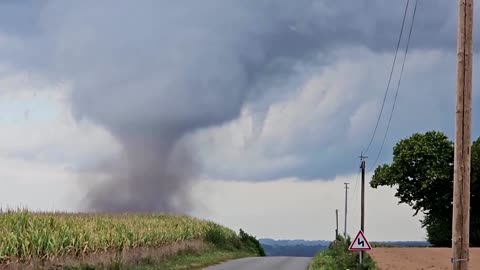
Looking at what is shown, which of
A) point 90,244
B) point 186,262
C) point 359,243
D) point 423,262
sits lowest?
point 423,262

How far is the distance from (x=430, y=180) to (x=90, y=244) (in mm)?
61643

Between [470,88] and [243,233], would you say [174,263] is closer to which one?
[470,88]

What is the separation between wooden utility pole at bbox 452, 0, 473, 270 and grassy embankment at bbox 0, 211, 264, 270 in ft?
55.4

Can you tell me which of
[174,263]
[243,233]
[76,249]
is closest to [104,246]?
[76,249]

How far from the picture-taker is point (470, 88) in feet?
47.9

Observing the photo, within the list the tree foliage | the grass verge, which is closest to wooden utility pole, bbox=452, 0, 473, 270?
the grass verge

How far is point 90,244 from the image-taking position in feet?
105

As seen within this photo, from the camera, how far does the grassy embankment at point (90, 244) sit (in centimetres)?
2723

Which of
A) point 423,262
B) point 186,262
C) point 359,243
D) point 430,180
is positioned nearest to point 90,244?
point 359,243

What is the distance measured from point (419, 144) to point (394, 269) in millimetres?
45511

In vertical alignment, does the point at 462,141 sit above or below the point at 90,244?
above

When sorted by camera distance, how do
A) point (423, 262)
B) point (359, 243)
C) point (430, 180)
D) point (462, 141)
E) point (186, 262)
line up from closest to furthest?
point (462, 141) → point (359, 243) → point (186, 262) → point (423, 262) → point (430, 180)

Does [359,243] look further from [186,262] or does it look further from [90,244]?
[186,262]

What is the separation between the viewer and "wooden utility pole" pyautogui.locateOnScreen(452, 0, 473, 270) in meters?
14.3
